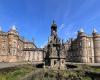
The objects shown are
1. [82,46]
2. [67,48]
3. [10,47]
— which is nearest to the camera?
[10,47]

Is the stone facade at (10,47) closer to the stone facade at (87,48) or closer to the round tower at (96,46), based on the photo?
the stone facade at (87,48)

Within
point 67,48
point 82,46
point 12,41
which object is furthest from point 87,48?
point 12,41

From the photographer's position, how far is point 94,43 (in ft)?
253

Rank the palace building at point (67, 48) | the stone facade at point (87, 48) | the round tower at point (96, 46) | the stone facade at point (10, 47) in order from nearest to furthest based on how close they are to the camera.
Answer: the stone facade at point (10, 47) < the palace building at point (67, 48) < the stone facade at point (87, 48) < the round tower at point (96, 46)

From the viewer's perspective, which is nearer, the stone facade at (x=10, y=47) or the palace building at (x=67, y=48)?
the stone facade at (x=10, y=47)

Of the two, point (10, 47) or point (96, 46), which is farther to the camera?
point (96, 46)

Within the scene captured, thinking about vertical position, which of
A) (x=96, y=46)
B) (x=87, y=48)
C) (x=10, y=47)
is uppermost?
Answer: (x=96, y=46)

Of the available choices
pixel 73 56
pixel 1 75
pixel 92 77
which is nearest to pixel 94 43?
pixel 73 56

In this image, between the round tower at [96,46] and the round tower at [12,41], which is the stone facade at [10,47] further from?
the round tower at [96,46]

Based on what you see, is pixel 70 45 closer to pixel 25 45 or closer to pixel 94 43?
pixel 94 43

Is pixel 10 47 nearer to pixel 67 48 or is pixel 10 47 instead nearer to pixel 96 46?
pixel 67 48

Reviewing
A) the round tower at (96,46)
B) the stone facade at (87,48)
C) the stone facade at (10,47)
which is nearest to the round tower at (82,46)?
the stone facade at (87,48)

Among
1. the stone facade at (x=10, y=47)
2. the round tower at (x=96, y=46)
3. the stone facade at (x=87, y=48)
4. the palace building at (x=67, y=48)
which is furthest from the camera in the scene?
the round tower at (x=96, y=46)

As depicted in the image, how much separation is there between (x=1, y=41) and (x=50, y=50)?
39551 millimetres
